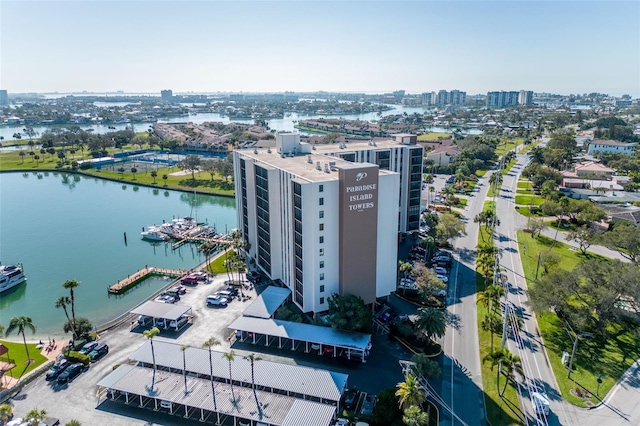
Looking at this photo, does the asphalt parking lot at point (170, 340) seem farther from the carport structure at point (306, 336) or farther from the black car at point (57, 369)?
the carport structure at point (306, 336)

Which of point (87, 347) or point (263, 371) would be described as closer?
point (263, 371)

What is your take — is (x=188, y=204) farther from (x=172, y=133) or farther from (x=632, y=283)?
(x=172, y=133)

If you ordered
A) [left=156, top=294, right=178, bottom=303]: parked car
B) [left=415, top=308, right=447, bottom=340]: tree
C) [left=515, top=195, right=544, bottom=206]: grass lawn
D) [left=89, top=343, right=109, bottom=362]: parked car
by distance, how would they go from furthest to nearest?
[left=515, top=195, right=544, bottom=206]: grass lawn
[left=156, top=294, right=178, bottom=303]: parked car
[left=89, top=343, right=109, bottom=362]: parked car
[left=415, top=308, right=447, bottom=340]: tree

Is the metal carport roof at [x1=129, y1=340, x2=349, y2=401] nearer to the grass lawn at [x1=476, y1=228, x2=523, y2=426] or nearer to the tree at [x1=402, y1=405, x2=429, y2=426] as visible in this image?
the tree at [x1=402, y1=405, x2=429, y2=426]

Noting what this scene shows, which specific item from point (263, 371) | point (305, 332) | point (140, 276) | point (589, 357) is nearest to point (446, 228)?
point (589, 357)

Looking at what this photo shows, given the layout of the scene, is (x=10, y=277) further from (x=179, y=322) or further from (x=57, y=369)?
(x=179, y=322)

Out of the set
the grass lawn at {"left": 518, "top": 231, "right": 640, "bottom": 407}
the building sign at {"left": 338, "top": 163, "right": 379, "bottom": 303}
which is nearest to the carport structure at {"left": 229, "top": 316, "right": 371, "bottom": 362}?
the building sign at {"left": 338, "top": 163, "right": 379, "bottom": 303}

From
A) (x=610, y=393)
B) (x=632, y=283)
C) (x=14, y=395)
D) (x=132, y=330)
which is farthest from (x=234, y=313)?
(x=632, y=283)
